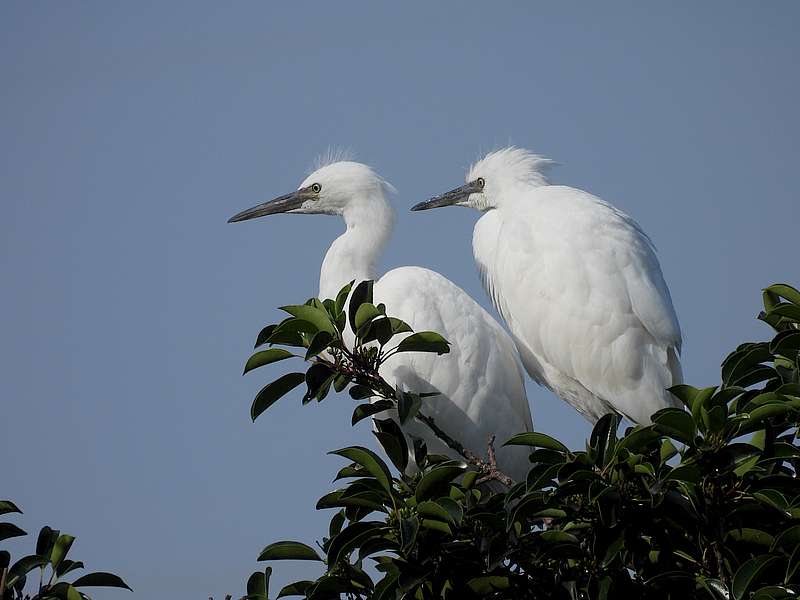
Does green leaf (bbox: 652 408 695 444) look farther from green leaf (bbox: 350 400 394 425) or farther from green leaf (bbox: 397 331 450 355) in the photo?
green leaf (bbox: 350 400 394 425)

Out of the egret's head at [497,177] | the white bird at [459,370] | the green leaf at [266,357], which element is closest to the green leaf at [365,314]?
the green leaf at [266,357]

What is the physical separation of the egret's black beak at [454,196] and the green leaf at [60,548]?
522 centimetres

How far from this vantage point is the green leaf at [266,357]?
4.03 metres

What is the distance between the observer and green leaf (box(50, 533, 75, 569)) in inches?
162

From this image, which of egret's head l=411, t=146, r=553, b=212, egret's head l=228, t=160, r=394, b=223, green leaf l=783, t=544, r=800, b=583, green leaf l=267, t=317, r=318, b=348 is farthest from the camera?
egret's head l=411, t=146, r=553, b=212

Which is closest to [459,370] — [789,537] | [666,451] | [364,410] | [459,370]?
[459,370]

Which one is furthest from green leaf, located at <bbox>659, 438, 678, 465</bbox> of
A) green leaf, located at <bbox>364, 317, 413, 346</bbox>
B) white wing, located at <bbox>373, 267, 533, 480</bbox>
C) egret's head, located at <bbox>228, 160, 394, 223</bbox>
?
egret's head, located at <bbox>228, 160, 394, 223</bbox>

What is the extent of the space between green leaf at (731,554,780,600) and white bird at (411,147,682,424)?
145 inches

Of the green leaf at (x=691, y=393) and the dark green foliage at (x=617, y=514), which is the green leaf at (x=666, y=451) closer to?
the dark green foliage at (x=617, y=514)

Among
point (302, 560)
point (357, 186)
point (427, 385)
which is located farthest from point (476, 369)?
point (302, 560)

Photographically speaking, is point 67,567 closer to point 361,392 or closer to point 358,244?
point 361,392

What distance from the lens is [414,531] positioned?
3.43 metres

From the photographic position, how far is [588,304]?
22.8 feet

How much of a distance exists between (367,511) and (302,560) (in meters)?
0.36
